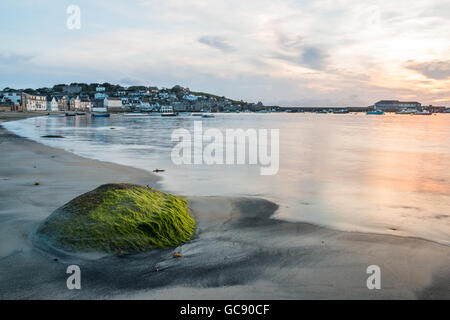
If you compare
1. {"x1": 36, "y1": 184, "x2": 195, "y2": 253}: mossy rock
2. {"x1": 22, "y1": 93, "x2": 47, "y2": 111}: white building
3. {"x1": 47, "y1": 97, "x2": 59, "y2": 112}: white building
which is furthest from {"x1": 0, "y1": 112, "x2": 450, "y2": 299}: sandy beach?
{"x1": 47, "y1": 97, "x2": 59, "y2": 112}: white building

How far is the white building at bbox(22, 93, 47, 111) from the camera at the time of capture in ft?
482

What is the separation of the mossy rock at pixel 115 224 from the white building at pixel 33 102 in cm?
16094

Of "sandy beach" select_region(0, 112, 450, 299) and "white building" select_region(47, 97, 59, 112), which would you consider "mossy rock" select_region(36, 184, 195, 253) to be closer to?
"sandy beach" select_region(0, 112, 450, 299)

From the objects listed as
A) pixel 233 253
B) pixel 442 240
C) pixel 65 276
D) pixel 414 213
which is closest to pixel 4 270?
pixel 65 276

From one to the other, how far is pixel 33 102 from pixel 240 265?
172711mm

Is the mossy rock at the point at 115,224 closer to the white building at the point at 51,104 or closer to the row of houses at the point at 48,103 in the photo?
the row of houses at the point at 48,103

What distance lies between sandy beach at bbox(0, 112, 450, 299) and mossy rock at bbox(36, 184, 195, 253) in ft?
0.94

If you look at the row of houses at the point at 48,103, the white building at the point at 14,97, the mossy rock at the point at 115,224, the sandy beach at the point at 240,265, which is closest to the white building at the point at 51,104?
the row of houses at the point at 48,103

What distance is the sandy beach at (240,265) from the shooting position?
5.08 metres

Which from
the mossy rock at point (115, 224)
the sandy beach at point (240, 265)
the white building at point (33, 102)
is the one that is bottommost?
the sandy beach at point (240, 265)

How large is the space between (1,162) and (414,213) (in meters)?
17.2

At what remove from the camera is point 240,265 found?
234 inches

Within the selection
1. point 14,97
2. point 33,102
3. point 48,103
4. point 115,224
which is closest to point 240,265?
point 115,224

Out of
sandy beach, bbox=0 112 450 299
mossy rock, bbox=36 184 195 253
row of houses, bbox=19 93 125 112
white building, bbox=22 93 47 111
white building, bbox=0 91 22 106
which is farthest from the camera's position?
row of houses, bbox=19 93 125 112
